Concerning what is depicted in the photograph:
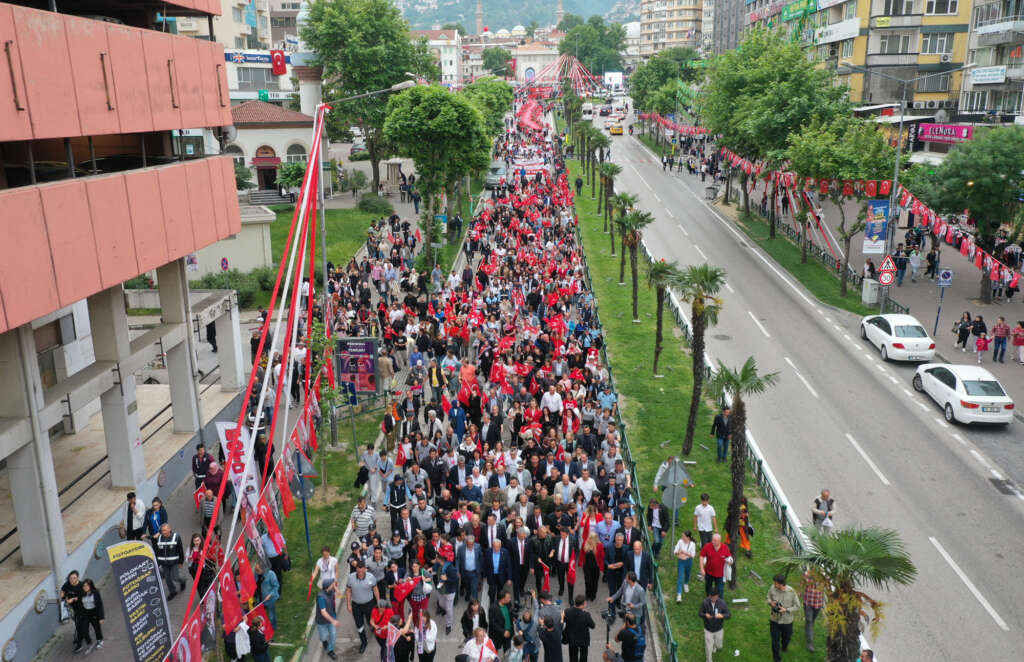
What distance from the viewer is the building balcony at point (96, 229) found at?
13.4 meters

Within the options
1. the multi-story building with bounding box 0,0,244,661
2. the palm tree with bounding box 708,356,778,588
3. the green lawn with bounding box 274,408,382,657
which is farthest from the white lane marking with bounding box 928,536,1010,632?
the multi-story building with bounding box 0,0,244,661

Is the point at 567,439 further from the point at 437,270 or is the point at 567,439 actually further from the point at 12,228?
the point at 437,270

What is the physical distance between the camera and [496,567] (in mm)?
14914

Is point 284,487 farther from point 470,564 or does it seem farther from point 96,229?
point 96,229

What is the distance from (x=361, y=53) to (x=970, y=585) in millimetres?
54403

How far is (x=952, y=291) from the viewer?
3806 centimetres

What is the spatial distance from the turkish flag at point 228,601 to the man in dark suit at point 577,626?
4932 millimetres

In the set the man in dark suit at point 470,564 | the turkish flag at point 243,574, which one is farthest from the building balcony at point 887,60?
the turkish flag at point 243,574

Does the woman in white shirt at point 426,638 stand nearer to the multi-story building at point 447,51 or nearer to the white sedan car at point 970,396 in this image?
the white sedan car at point 970,396

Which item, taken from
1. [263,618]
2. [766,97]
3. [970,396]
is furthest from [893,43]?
[263,618]

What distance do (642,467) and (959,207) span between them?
23.2 meters

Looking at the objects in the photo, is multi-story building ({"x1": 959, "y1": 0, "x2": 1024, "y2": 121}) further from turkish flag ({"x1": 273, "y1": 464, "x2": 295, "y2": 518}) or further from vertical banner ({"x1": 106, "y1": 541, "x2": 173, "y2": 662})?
vertical banner ({"x1": 106, "y1": 541, "x2": 173, "y2": 662})

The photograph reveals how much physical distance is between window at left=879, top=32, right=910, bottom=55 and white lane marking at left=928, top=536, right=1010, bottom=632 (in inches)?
2067

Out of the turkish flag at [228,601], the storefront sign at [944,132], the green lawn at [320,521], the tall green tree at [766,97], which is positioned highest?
the tall green tree at [766,97]
